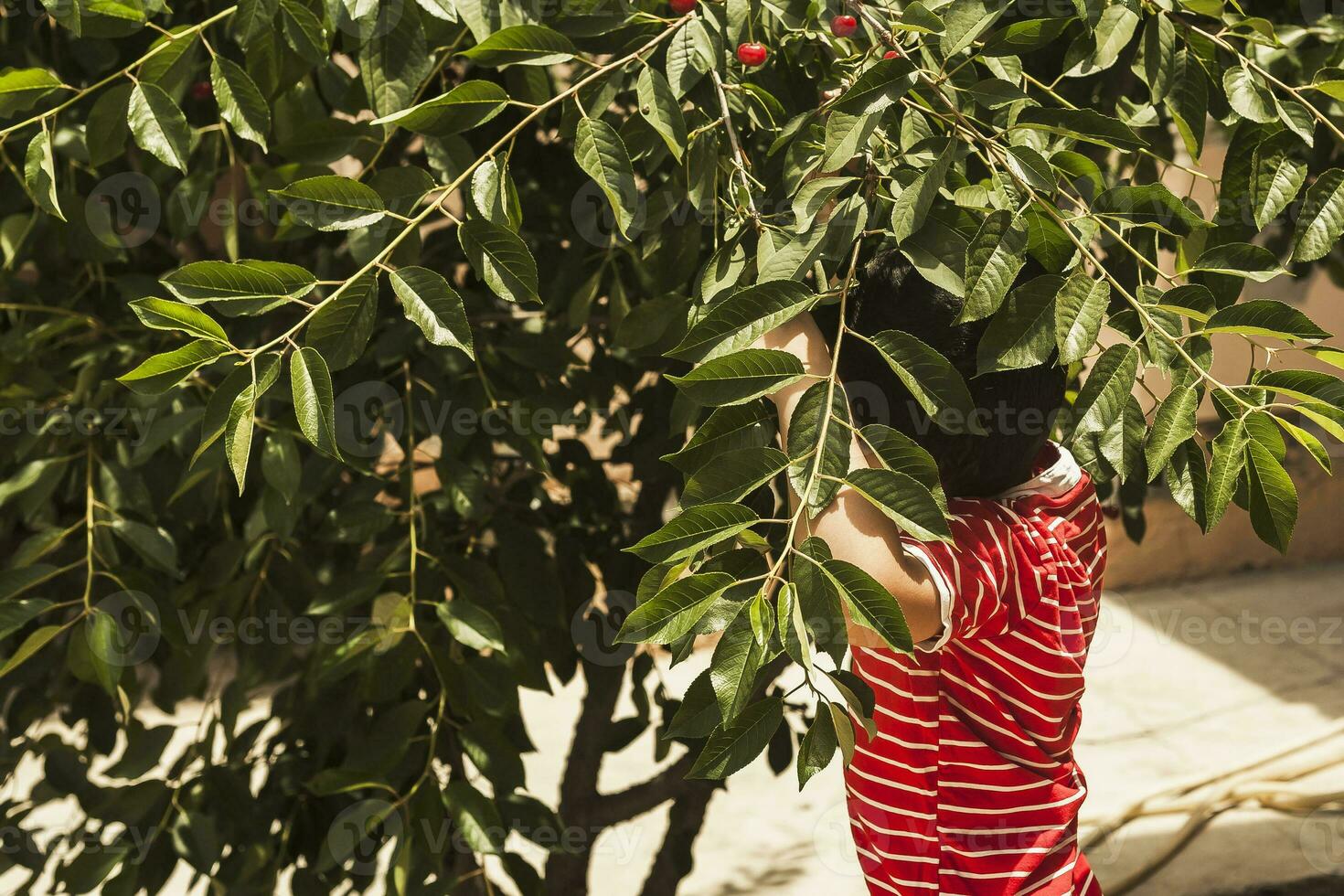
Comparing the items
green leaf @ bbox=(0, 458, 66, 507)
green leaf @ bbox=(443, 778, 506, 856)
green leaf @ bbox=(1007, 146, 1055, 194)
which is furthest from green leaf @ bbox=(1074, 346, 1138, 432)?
green leaf @ bbox=(0, 458, 66, 507)

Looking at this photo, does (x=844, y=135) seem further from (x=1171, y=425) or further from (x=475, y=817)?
(x=475, y=817)

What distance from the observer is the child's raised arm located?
0.82m

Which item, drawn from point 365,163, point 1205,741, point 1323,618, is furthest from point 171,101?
point 1323,618

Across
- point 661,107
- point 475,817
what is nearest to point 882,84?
point 661,107

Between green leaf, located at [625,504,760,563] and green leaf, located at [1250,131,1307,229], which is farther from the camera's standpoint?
green leaf, located at [1250,131,1307,229]

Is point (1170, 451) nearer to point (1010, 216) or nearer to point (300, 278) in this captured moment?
point (1010, 216)

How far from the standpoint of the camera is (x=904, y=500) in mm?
679

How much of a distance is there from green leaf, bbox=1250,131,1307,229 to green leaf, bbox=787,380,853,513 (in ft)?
0.98

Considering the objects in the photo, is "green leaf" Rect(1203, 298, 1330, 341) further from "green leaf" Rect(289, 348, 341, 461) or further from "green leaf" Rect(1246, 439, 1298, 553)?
"green leaf" Rect(289, 348, 341, 461)

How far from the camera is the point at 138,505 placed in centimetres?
119

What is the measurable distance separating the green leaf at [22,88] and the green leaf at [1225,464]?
795 millimetres

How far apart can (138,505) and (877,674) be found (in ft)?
2.29

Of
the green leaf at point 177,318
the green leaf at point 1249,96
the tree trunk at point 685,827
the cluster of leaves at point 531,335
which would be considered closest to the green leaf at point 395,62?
the cluster of leaves at point 531,335

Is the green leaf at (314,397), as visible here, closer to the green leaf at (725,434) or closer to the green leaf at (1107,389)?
the green leaf at (725,434)
